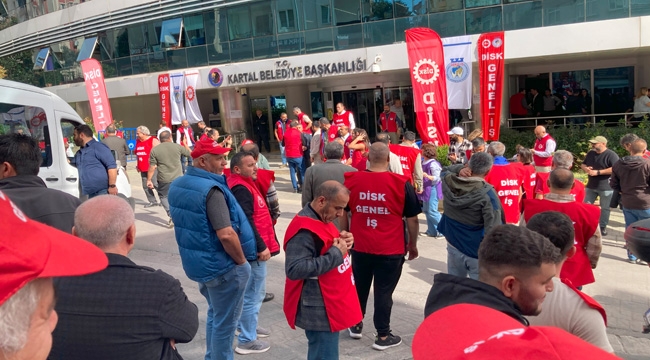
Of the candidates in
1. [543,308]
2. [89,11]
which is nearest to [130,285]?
[543,308]

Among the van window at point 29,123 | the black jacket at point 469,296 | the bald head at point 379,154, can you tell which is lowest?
the black jacket at point 469,296

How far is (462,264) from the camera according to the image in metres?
5.04

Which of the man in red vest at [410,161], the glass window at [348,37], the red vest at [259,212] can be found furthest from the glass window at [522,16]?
the red vest at [259,212]

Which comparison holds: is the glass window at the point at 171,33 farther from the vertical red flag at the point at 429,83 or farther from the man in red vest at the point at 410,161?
the man in red vest at the point at 410,161

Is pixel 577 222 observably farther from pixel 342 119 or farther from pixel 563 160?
pixel 342 119

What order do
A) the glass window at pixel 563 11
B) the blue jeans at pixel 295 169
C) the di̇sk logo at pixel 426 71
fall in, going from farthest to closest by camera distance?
1. the glass window at pixel 563 11
2. the blue jeans at pixel 295 169
3. the di̇sk logo at pixel 426 71

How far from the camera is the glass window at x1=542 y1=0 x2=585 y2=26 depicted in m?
14.3

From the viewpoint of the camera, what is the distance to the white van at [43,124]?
709 centimetres

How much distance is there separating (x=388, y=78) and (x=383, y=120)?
283 centimetres

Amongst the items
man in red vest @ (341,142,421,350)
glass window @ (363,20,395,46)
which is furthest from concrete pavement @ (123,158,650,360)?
glass window @ (363,20,395,46)

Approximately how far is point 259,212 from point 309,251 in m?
1.71

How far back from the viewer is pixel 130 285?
2.10 m

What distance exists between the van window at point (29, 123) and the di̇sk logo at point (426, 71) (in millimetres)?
7221

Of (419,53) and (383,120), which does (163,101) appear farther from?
(419,53)
